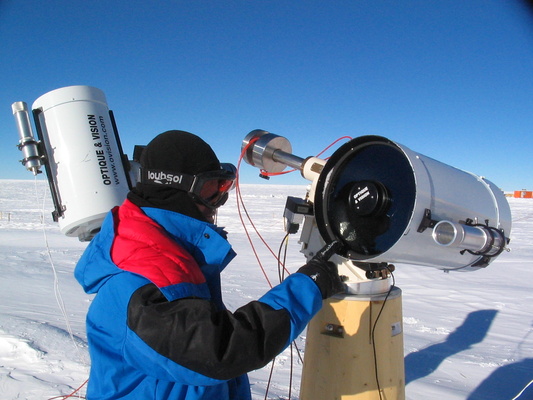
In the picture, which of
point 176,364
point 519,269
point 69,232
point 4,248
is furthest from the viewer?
point 4,248

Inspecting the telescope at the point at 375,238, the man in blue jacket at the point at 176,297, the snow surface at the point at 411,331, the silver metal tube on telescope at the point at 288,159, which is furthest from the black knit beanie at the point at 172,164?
the snow surface at the point at 411,331

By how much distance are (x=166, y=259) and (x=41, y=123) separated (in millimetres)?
1941

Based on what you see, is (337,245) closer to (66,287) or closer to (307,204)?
(307,204)

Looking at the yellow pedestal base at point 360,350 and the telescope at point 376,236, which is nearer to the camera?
the telescope at point 376,236

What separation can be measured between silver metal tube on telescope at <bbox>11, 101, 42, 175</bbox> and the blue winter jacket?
1371 millimetres

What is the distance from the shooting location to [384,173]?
160 cm

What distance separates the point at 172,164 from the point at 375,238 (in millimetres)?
861

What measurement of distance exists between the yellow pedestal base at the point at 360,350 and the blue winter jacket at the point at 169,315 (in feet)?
1.03

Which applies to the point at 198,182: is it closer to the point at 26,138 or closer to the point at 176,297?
the point at 176,297

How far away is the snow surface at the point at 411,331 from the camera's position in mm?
2744

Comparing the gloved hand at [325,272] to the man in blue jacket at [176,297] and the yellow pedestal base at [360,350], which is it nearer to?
the man in blue jacket at [176,297]

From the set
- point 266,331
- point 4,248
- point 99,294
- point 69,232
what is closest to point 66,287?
point 69,232

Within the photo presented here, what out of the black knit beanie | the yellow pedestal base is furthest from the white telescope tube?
the black knit beanie

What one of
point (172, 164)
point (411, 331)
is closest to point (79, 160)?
point (172, 164)
